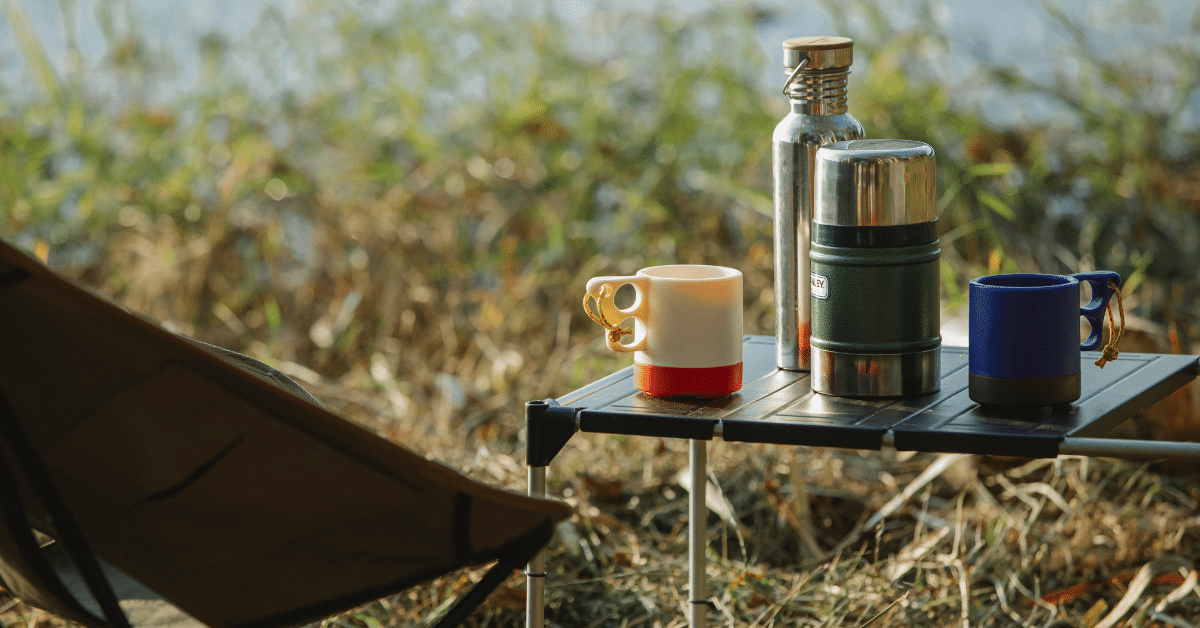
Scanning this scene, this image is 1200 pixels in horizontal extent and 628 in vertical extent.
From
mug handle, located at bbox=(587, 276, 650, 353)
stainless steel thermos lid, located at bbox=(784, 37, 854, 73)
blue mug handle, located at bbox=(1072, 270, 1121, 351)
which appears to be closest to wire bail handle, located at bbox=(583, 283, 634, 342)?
mug handle, located at bbox=(587, 276, 650, 353)

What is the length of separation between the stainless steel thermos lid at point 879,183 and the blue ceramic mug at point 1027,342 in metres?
0.11

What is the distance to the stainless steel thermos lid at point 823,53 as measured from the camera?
149cm

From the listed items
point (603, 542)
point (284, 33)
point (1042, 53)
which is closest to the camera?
point (603, 542)

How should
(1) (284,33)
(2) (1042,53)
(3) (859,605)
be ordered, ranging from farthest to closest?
(1) (284,33), (2) (1042,53), (3) (859,605)

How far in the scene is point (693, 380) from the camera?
1469 millimetres

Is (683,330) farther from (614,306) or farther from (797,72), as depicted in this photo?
(797,72)

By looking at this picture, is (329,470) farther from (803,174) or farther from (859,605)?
(859,605)

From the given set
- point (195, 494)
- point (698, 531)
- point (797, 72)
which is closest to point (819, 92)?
point (797, 72)

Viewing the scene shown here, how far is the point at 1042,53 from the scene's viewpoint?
3668 mm

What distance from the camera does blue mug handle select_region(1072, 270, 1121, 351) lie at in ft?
4.54

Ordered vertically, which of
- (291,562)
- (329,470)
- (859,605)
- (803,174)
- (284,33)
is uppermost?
(284,33)

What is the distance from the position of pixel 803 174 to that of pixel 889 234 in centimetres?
17

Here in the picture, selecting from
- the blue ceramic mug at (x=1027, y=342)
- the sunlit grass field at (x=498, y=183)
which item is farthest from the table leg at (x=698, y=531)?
the sunlit grass field at (x=498, y=183)

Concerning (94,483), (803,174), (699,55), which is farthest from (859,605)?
(699,55)
